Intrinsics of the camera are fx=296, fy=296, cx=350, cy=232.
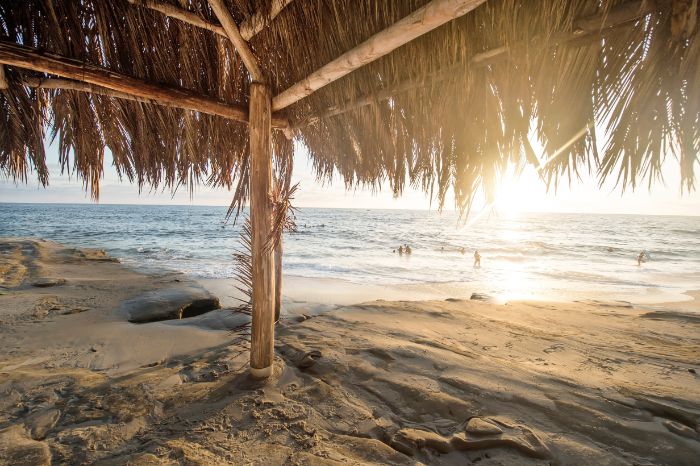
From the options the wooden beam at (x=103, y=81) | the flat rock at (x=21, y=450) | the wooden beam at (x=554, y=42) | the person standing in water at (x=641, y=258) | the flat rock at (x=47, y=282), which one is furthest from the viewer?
the person standing in water at (x=641, y=258)

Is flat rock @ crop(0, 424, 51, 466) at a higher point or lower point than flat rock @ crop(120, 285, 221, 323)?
higher

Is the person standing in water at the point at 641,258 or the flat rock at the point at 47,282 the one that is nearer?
the flat rock at the point at 47,282

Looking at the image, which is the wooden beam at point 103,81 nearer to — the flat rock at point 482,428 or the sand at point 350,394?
the sand at point 350,394

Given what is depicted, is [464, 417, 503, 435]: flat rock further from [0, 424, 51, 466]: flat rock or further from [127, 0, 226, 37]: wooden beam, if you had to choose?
[127, 0, 226, 37]: wooden beam

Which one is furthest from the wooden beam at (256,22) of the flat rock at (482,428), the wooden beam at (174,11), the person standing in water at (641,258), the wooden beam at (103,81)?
the person standing in water at (641,258)

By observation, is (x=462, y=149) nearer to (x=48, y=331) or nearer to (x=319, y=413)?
(x=319, y=413)

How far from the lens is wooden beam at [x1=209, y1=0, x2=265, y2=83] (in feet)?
5.65

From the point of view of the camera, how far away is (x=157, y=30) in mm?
2170

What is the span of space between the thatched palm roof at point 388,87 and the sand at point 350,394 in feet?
5.85

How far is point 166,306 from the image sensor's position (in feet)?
18.4

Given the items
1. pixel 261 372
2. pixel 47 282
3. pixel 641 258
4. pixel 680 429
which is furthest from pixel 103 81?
pixel 641 258

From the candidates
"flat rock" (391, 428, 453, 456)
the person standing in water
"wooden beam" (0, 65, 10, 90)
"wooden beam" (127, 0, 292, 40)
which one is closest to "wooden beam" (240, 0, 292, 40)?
"wooden beam" (127, 0, 292, 40)

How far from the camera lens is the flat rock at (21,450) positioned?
→ 5.95 ft

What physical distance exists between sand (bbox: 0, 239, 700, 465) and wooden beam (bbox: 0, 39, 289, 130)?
2.37 metres
